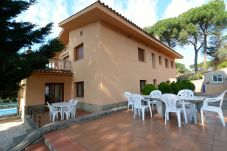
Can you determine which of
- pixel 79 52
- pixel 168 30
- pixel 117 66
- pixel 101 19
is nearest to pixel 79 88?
pixel 79 52

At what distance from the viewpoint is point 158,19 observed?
25141 millimetres

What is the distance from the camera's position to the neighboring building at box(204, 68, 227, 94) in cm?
1562

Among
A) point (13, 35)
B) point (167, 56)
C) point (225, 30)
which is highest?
point (225, 30)

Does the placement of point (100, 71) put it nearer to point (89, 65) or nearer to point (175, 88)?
point (89, 65)

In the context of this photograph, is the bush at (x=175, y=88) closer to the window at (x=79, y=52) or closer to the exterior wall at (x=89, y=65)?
the exterior wall at (x=89, y=65)

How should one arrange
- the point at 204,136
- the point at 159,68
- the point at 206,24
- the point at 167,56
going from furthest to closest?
the point at 206,24, the point at 167,56, the point at 159,68, the point at 204,136

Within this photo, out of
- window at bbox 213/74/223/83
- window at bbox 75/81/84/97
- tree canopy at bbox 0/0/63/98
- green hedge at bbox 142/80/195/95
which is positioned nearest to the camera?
tree canopy at bbox 0/0/63/98

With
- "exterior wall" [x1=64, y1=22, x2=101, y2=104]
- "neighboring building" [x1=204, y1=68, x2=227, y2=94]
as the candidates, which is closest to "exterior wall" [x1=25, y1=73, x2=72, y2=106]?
"exterior wall" [x1=64, y1=22, x2=101, y2=104]

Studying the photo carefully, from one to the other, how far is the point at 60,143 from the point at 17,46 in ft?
14.1

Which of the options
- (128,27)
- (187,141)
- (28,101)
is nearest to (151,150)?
(187,141)

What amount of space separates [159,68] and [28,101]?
12564 millimetres

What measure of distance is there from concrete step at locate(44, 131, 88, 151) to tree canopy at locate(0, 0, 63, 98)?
2.44 meters

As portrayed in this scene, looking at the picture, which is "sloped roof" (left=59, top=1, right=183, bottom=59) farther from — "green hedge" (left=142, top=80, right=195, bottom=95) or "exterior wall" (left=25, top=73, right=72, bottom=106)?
"green hedge" (left=142, top=80, right=195, bottom=95)

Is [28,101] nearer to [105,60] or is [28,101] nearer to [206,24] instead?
[105,60]
